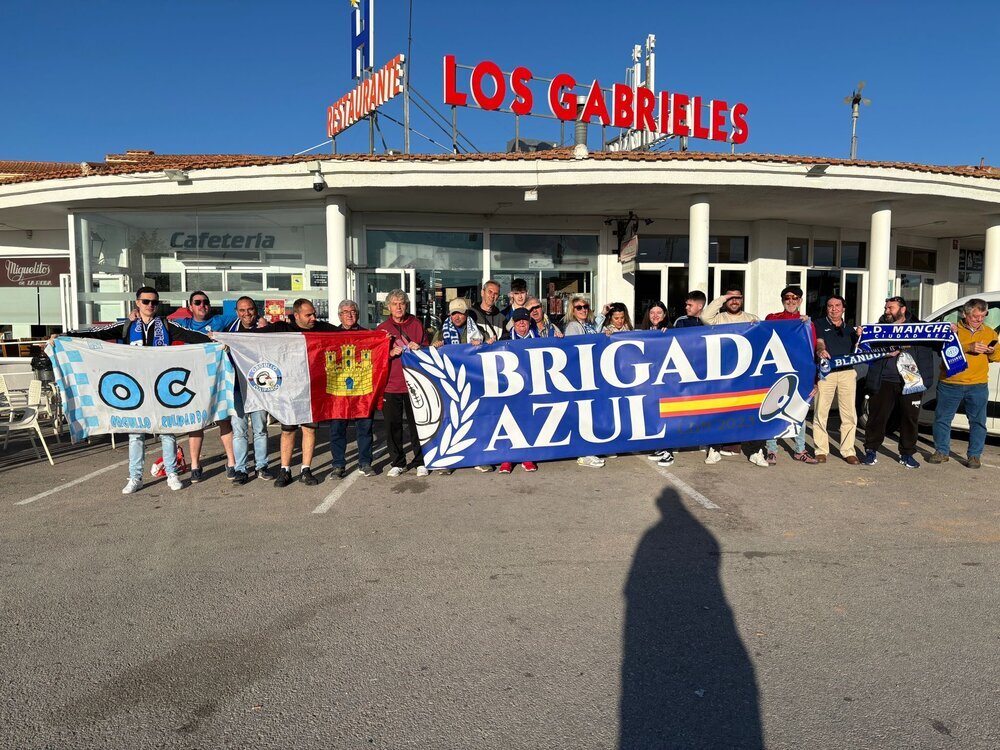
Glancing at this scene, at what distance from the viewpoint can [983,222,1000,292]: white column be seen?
13148mm

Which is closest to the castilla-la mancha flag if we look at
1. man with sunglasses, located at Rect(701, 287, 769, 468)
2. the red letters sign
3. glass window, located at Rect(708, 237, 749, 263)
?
man with sunglasses, located at Rect(701, 287, 769, 468)

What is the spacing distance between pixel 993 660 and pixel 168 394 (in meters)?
6.57

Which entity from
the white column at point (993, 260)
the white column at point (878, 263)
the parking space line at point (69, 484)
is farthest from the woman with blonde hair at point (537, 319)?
the white column at point (993, 260)

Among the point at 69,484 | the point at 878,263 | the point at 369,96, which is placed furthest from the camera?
the point at 369,96

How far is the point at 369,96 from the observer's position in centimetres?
1266

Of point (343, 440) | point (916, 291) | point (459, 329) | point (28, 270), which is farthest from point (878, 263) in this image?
point (28, 270)

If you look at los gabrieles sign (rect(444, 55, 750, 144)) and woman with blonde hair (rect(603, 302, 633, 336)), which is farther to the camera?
los gabrieles sign (rect(444, 55, 750, 144))

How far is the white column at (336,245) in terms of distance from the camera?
1141 centimetres

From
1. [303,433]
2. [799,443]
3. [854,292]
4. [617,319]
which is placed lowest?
[799,443]

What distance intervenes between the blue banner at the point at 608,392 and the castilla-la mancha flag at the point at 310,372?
445 millimetres

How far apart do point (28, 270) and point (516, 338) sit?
13.5 meters

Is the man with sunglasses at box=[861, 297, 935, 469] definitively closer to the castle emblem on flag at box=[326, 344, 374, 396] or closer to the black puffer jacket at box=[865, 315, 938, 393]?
the black puffer jacket at box=[865, 315, 938, 393]

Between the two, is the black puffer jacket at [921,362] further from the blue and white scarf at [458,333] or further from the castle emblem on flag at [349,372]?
the castle emblem on flag at [349,372]

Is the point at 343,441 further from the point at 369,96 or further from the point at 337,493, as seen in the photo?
the point at 369,96
